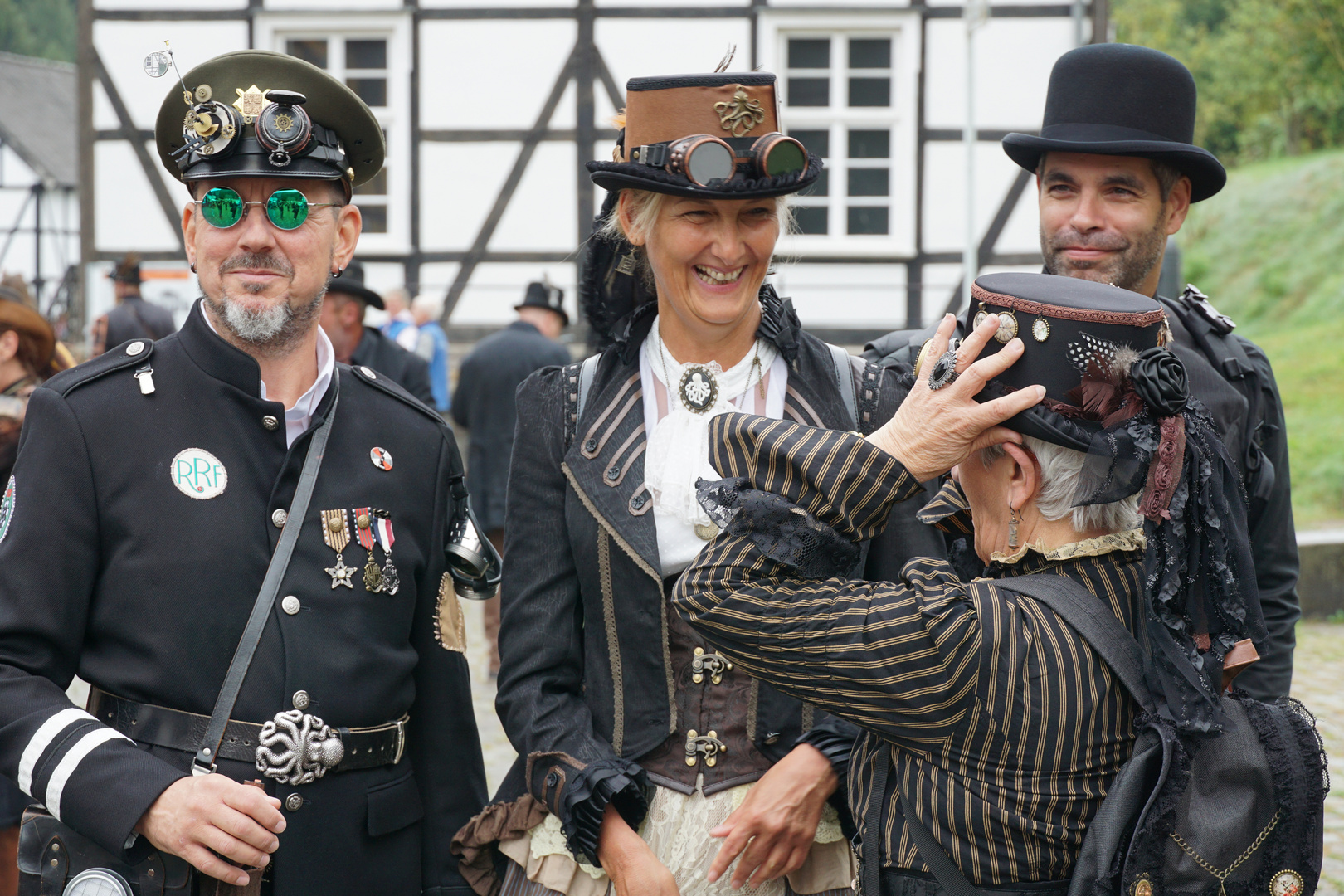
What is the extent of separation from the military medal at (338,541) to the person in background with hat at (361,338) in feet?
14.1

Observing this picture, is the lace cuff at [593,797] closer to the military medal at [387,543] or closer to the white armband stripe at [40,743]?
the military medal at [387,543]

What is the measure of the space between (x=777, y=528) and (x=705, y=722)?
0.61 metres

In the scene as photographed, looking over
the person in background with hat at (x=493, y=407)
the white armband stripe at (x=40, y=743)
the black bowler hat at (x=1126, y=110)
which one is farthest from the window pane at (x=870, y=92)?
the white armband stripe at (x=40, y=743)

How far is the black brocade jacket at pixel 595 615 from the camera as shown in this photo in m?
2.17

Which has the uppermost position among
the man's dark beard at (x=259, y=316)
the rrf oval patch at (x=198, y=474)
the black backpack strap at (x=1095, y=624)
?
the man's dark beard at (x=259, y=316)

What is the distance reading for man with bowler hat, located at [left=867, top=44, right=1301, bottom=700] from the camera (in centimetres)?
281

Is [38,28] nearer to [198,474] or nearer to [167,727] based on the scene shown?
[198,474]

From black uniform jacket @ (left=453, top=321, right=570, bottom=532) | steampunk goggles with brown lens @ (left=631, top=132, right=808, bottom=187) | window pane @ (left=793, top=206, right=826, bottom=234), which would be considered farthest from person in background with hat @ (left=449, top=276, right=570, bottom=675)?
steampunk goggles with brown lens @ (left=631, top=132, right=808, bottom=187)

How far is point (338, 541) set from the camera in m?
2.32

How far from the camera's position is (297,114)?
2.38 meters

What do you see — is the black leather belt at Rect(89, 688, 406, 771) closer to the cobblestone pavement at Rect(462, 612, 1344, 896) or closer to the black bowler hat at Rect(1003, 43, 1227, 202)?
the black bowler hat at Rect(1003, 43, 1227, 202)

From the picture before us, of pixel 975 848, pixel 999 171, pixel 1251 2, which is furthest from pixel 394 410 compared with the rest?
pixel 1251 2

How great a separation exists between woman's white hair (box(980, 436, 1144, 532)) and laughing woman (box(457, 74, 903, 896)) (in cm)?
57

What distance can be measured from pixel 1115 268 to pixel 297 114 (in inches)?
69.1
